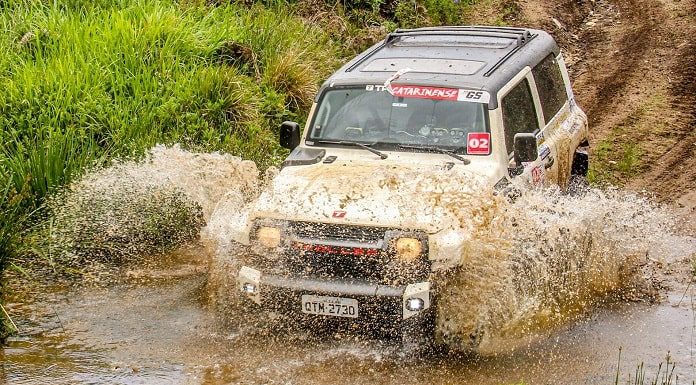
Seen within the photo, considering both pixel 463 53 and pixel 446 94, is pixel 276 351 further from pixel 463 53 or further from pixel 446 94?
pixel 463 53

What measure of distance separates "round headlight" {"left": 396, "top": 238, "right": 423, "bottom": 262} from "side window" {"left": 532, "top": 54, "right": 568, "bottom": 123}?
2684mm

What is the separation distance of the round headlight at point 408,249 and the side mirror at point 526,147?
139cm

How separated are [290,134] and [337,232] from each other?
173 centimetres

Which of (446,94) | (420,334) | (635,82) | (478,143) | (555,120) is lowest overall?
(635,82)

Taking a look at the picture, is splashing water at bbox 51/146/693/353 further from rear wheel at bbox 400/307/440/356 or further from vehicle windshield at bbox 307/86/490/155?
vehicle windshield at bbox 307/86/490/155

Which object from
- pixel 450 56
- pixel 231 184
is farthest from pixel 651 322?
pixel 231 184

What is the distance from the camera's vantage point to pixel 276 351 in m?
7.18

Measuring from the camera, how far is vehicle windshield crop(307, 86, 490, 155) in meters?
7.94

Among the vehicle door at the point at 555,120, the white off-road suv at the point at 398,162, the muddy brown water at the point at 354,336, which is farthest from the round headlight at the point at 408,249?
the vehicle door at the point at 555,120

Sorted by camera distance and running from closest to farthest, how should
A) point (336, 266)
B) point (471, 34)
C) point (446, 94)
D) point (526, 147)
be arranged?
point (336, 266) → point (526, 147) → point (446, 94) → point (471, 34)

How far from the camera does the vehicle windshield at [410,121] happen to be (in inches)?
313

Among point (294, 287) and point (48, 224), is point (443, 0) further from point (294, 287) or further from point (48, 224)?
point (294, 287)

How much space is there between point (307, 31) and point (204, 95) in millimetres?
2961

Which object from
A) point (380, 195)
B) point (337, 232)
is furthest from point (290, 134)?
point (337, 232)
